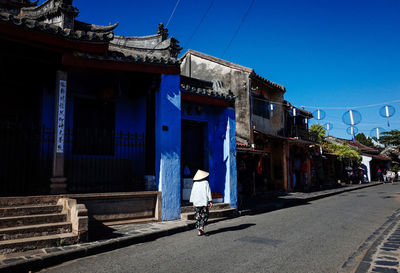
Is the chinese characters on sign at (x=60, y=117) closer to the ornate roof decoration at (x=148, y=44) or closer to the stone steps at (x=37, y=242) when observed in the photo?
the stone steps at (x=37, y=242)

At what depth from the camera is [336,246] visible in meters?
6.24

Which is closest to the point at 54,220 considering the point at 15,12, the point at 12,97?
the point at 12,97

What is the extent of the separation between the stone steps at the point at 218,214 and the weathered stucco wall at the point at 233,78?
9.22 meters

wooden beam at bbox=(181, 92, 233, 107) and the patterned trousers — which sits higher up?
wooden beam at bbox=(181, 92, 233, 107)

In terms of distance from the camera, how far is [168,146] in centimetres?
898

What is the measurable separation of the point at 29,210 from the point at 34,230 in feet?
2.22

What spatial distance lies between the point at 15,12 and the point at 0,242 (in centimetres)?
1082

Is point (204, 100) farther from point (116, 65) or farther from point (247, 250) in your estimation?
point (247, 250)

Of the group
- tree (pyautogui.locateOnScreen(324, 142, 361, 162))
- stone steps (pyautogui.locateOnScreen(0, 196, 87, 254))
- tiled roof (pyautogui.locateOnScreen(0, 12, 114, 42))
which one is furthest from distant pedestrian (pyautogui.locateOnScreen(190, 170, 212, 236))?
tree (pyautogui.locateOnScreen(324, 142, 361, 162))

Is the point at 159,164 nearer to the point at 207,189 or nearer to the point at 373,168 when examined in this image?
the point at 207,189

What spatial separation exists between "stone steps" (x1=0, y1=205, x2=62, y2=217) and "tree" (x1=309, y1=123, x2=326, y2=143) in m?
26.1

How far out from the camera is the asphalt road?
4934 mm

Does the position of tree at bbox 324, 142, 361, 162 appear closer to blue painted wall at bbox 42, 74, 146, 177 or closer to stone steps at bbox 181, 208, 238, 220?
stone steps at bbox 181, 208, 238, 220

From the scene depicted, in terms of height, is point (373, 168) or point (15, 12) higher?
point (15, 12)
